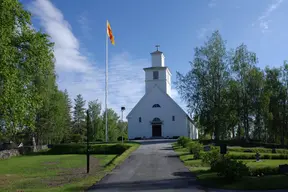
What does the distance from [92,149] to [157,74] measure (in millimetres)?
22574

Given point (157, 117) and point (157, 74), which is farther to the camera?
point (157, 74)

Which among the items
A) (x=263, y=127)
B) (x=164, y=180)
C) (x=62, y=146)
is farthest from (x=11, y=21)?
(x=263, y=127)

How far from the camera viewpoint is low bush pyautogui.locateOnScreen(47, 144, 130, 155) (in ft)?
113

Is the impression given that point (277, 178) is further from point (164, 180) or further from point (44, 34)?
point (44, 34)

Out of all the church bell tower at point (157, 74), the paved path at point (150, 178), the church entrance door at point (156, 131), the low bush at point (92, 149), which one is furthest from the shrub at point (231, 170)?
the church bell tower at point (157, 74)

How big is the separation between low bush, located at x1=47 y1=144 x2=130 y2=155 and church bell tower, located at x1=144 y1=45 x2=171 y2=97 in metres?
19.3

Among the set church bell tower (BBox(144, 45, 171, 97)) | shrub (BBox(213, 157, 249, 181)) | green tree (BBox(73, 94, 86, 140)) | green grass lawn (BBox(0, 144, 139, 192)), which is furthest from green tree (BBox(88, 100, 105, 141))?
shrub (BBox(213, 157, 249, 181))

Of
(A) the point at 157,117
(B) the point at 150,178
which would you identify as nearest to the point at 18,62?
(B) the point at 150,178

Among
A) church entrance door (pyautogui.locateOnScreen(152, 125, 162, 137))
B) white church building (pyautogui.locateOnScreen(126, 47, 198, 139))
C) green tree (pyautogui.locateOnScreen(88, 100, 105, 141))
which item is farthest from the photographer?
green tree (pyautogui.locateOnScreen(88, 100, 105, 141))

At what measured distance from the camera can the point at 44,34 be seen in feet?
61.6

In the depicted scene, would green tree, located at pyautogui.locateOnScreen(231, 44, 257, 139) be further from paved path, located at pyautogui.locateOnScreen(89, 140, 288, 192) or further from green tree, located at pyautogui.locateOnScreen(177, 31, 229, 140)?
paved path, located at pyautogui.locateOnScreen(89, 140, 288, 192)

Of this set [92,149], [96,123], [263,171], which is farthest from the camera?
[96,123]

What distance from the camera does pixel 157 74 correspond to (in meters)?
54.4

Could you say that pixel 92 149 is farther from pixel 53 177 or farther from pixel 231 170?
pixel 231 170
